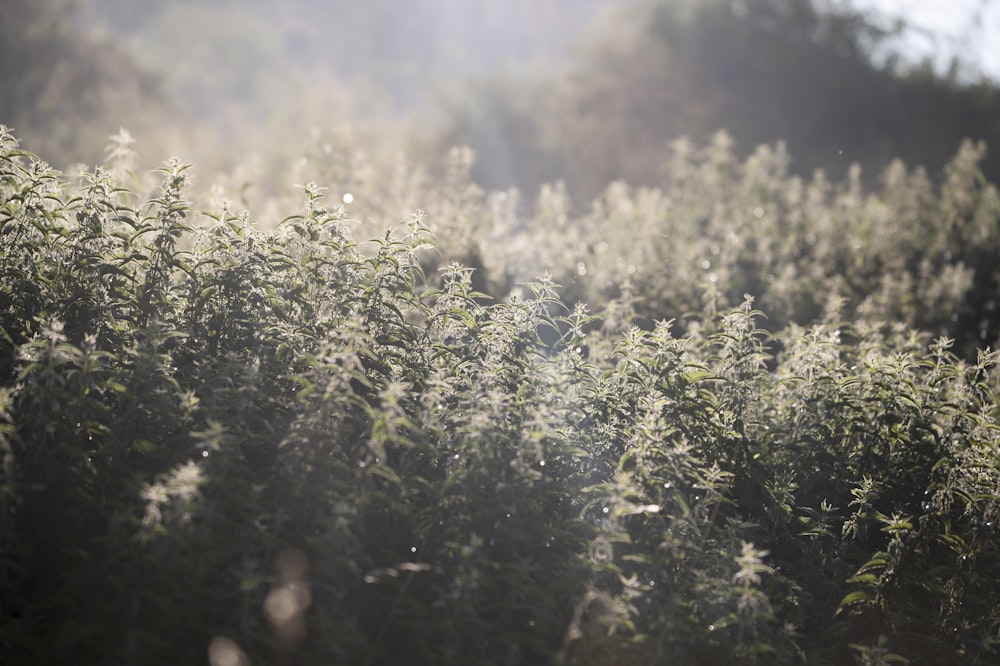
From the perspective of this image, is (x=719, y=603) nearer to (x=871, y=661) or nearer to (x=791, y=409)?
(x=871, y=661)

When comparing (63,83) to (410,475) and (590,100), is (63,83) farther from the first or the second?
(410,475)

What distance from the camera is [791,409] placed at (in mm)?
4711

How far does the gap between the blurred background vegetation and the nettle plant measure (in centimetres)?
788

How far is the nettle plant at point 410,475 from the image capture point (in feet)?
10.1

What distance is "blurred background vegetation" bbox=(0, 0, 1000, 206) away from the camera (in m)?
14.1

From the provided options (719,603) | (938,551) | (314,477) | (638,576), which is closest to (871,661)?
(719,603)

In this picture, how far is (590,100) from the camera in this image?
15867 millimetres

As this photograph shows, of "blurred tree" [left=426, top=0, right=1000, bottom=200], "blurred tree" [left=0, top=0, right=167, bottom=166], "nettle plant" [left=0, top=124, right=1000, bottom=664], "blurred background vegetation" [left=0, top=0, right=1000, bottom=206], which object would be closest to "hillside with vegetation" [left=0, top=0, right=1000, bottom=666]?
"nettle plant" [left=0, top=124, right=1000, bottom=664]

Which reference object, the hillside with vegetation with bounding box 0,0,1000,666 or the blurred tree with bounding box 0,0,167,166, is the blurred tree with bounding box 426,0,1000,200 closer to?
the blurred tree with bounding box 0,0,167,166

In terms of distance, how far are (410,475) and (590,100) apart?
13429 millimetres

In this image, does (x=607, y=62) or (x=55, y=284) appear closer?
(x=55, y=284)

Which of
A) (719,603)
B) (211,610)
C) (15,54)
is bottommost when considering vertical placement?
(211,610)

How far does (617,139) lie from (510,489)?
12400 millimetres

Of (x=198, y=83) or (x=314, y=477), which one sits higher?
(x=198, y=83)
